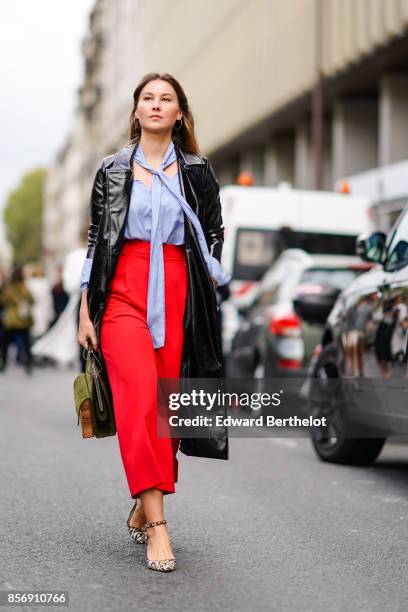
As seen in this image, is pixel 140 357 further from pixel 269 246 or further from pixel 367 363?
pixel 269 246

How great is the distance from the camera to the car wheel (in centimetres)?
841

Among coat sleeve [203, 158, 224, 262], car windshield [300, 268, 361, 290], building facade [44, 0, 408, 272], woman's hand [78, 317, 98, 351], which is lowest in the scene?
car windshield [300, 268, 361, 290]

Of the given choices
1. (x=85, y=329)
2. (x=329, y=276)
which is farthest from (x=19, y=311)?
(x=85, y=329)

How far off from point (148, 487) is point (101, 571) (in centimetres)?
37

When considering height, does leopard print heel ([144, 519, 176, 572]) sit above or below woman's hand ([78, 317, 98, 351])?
below

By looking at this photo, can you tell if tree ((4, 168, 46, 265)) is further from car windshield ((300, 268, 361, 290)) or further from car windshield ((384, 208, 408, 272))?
car windshield ((384, 208, 408, 272))

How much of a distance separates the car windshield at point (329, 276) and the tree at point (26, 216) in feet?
447

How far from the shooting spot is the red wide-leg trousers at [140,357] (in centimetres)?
487

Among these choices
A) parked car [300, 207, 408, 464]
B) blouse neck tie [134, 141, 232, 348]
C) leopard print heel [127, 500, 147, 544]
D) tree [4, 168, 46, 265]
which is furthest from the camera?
tree [4, 168, 46, 265]

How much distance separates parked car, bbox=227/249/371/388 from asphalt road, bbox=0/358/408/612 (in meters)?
2.34

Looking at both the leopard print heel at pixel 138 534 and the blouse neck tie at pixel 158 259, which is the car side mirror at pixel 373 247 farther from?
the leopard print heel at pixel 138 534

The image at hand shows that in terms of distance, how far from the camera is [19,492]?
684cm

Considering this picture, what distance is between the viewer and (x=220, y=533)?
5750 mm

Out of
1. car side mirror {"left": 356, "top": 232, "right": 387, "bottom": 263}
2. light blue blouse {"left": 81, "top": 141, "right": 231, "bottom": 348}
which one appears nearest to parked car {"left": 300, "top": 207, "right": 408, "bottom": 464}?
car side mirror {"left": 356, "top": 232, "right": 387, "bottom": 263}
